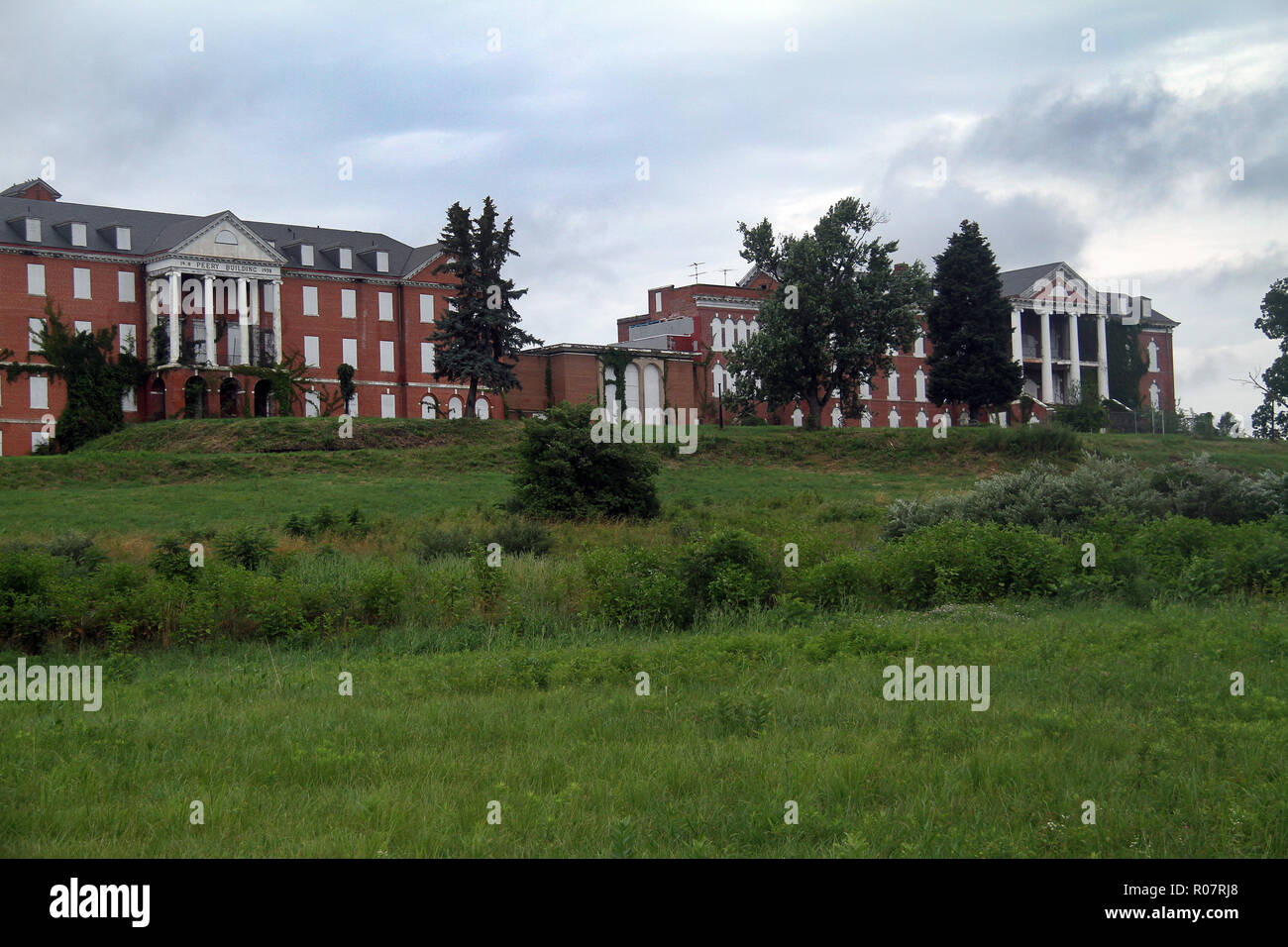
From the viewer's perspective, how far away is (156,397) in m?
66.9

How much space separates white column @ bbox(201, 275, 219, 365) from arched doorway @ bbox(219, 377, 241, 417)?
1.54 m

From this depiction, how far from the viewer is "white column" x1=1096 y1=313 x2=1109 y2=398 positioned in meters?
85.8

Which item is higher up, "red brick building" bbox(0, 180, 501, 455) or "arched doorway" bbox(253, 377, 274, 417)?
"red brick building" bbox(0, 180, 501, 455)

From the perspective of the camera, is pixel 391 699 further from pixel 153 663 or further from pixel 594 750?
pixel 153 663

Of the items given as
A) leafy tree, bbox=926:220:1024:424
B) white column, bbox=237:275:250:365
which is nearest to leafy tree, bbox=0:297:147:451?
white column, bbox=237:275:250:365

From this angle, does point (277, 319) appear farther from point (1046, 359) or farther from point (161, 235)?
point (1046, 359)

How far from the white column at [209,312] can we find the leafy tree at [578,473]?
1646 inches

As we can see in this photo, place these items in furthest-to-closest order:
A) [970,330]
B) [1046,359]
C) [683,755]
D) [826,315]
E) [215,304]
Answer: [1046,359] → [215,304] → [970,330] → [826,315] → [683,755]

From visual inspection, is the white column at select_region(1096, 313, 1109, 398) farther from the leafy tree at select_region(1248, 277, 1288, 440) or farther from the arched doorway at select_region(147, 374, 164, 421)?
the arched doorway at select_region(147, 374, 164, 421)

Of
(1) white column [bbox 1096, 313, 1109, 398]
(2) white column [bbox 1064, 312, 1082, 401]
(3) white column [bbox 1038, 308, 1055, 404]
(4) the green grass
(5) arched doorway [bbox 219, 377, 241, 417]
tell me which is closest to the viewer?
(4) the green grass

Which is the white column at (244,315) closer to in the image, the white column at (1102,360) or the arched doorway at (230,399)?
the arched doorway at (230,399)

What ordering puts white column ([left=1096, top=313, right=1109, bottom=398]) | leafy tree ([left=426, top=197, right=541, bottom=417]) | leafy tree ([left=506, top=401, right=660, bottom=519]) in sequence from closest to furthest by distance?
leafy tree ([left=506, top=401, right=660, bottom=519]), leafy tree ([left=426, top=197, right=541, bottom=417]), white column ([left=1096, top=313, right=1109, bottom=398])

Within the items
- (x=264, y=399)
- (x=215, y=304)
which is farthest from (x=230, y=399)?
(x=215, y=304)

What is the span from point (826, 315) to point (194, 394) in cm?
3588
